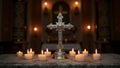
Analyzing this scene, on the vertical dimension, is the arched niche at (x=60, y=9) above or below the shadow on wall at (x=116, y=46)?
above

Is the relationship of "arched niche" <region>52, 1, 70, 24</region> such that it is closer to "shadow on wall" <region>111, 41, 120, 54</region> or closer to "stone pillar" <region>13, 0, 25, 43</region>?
"stone pillar" <region>13, 0, 25, 43</region>

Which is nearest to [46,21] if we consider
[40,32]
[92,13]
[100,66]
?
[40,32]

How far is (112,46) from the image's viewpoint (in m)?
8.12

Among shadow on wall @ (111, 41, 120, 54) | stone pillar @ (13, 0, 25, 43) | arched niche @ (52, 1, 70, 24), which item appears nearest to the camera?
shadow on wall @ (111, 41, 120, 54)

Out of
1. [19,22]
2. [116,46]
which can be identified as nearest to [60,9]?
[19,22]

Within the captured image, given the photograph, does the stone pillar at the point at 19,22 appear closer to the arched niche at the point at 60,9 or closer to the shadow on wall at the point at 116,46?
the arched niche at the point at 60,9

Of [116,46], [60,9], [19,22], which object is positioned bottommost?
[116,46]

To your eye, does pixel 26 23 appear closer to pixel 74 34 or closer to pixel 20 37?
pixel 20 37

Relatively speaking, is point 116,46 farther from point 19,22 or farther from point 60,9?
→ point 19,22

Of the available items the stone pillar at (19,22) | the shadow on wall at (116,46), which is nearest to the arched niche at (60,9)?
the stone pillar at (19,22)

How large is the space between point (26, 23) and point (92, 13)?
3235 mm

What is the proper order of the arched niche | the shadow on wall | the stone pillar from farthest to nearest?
the arched niche → the stone pillar → the shadow on wall

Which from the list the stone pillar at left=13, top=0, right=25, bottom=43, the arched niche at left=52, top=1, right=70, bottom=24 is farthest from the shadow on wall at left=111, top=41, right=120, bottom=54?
the stone pillar at left=13, top=0, right=25, bottom=43

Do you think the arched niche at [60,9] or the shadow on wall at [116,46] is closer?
the shadow on wall at [116,46]
